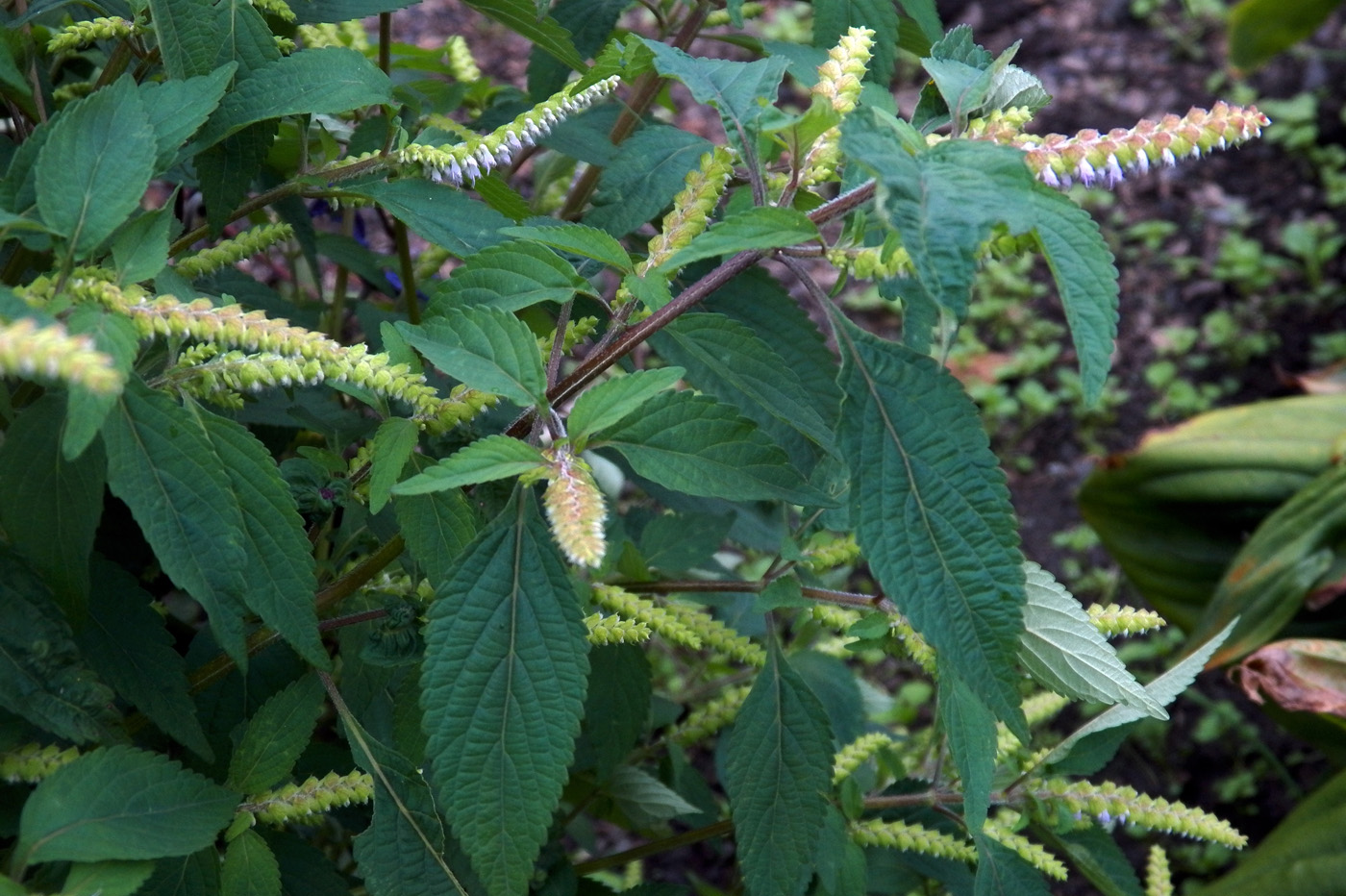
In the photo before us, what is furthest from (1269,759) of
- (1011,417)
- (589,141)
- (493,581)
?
(493,581)

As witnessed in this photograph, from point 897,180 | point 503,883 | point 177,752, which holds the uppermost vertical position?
point 897,180

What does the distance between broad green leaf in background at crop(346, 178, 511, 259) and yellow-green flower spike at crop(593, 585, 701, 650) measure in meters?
0.41

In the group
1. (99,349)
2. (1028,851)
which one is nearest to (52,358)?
(99,349)

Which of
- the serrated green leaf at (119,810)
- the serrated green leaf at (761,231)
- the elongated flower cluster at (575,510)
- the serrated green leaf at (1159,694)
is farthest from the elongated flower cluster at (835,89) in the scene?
the serrated green leaf at (119,810)

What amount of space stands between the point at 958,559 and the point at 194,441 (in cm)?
65

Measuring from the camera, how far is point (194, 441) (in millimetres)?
994

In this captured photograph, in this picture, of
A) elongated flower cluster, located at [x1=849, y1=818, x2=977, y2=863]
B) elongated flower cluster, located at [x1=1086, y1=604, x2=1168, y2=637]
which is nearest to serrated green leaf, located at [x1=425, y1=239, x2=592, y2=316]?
elongated flower cluster, located at [x1=1086, y1=604, x2=1168, y2=637]

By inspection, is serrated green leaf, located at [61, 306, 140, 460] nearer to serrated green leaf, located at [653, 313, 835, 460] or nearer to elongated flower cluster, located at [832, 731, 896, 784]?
serrated green leaf, located at [653, 313, 835, 460]

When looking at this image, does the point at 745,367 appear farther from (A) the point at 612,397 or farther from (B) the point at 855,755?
(B) the point at 855,755

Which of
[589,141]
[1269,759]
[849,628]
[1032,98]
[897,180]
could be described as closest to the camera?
[897,180]

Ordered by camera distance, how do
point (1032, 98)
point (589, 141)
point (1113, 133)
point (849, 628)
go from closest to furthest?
1. point (1113, 133)
2. point (1032, 98)
3. point (849, 628)
4. point (589, 141)

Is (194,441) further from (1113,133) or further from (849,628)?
(1113,133)

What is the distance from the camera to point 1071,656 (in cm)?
119

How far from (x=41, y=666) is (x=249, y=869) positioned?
27 centimetres
